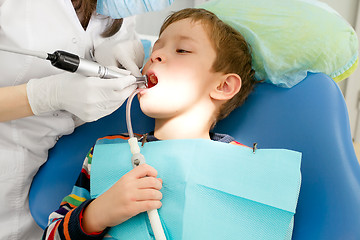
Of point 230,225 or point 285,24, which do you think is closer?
point 230,225

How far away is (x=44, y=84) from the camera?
1.08 metres

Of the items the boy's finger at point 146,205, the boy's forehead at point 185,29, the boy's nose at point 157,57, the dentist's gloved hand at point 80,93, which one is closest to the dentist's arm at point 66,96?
the dentist's gloved hand at point 80,93

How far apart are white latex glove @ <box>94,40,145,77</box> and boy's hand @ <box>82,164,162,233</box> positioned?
1.43ft

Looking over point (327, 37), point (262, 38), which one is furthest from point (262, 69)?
point (327, 37)

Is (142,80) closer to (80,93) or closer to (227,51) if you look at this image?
(80,93)

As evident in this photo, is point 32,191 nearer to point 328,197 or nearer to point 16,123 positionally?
point 16,123

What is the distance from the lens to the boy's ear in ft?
3.82

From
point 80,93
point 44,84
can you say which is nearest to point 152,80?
point 80,93

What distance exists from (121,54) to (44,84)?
0.30 meters

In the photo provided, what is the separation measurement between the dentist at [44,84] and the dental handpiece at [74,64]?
0.03 meters

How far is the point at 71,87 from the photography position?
3.45ft

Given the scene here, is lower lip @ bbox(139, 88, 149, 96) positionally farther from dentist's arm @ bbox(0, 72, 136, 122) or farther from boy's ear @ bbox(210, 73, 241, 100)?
boy's ear @ bbox(210, 73, 241, 100)

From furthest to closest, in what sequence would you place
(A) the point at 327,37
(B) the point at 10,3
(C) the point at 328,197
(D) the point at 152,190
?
(A) the point at 327,37, (B) the point at 10,3, (C) the point at 328,197, (D) the point at 152,190

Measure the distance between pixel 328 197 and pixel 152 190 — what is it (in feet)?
1.72
